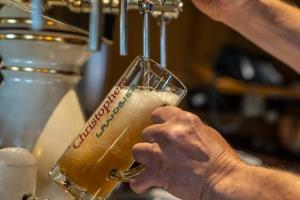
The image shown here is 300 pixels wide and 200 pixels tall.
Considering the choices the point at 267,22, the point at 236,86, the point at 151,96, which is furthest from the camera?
the point at 236,86

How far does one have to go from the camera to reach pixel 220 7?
0.79m

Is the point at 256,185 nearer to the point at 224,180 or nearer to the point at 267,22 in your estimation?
the point at 224,180

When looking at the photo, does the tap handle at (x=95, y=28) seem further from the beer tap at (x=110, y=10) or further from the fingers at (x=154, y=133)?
the fingers at (x=154, y=133)

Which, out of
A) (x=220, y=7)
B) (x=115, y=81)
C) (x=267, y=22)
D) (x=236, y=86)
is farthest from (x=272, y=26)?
A: (x=236, y=86)

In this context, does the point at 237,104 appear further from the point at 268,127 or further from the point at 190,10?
the point at 190,10

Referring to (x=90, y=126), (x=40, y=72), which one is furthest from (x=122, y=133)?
(x=40, y=72)

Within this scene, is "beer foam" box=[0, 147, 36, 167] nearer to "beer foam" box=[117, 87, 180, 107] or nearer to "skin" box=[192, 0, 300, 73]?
"beer foam" box=[117, 87, 180, 107]

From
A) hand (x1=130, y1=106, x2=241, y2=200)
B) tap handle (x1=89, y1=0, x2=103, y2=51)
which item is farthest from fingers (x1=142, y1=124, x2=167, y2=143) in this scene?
tap handle (x1=89, y1=0, x2=103, y2=51)

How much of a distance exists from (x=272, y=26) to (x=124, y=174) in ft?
1.43

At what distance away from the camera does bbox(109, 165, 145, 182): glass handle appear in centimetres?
58

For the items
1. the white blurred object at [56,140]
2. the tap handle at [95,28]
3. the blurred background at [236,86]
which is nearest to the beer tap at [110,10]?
the tap handle at [95,28]

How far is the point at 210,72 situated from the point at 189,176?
6.44ft

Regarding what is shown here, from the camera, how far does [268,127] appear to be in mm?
→ 2715

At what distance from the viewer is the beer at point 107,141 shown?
0.58 metres
